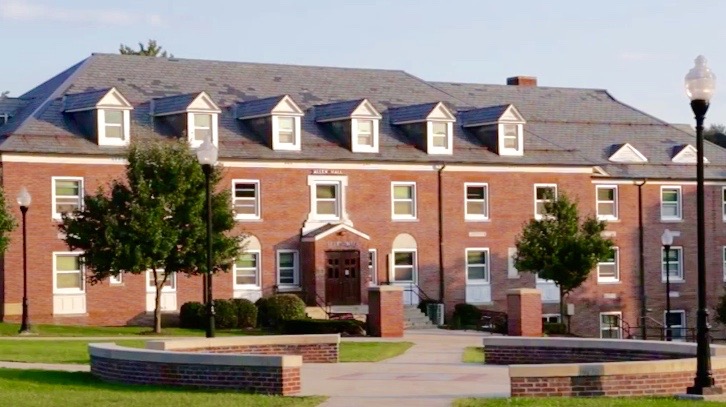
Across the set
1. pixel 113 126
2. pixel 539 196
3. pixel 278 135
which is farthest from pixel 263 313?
pixel 539 196

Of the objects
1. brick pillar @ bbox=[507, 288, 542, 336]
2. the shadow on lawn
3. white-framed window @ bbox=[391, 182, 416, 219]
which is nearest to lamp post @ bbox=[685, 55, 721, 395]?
the shadow on lawn

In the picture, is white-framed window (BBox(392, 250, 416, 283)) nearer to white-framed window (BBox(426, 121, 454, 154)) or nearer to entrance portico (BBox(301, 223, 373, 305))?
entrance portico (BBox(301, 223, 373, 305))

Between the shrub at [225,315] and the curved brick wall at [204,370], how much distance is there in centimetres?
2555

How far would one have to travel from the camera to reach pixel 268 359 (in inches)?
883

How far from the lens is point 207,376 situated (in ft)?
75.8

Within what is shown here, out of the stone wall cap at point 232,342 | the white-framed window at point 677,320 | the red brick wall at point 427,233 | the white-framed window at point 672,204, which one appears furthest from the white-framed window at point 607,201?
the stone wall cap at point 232,342

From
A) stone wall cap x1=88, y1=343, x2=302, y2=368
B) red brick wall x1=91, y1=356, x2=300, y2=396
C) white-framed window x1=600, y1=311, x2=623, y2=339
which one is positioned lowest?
white-framed window x1=600, y1=311, x2=623, y2=339

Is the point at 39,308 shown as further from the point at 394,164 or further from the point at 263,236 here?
the point at 394,164

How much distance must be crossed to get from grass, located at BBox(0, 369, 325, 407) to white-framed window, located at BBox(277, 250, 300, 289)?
30.7m

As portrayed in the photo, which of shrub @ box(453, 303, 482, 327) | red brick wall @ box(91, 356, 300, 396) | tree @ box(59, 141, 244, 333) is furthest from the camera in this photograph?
shrub @ box(453, 303, 482, 327)

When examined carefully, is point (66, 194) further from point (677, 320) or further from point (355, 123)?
point (677, 320)

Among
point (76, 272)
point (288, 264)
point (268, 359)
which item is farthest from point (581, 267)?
point (268, 359)

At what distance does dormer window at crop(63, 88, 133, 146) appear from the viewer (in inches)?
2048

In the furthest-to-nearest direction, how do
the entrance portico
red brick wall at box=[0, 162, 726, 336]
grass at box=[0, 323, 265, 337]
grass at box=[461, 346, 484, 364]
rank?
1. the entrance portico
2. red brick wall at box=[0, 162, 726, 336]
3. grass at box=[0, 323, 265, 337]
4. grass at box=[461, 346, 484, 364]
